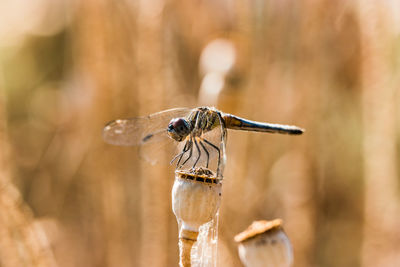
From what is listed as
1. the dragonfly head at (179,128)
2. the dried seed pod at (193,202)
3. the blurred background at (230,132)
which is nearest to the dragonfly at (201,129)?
the dragonfly head at (179,128)

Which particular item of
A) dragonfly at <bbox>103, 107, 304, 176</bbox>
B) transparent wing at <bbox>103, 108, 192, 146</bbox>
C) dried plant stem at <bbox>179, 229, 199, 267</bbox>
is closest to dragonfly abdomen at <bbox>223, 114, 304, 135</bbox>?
dragonfly at <bbox>103, 107, 304, 176</bbox>

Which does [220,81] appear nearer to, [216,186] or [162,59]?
[162,59]

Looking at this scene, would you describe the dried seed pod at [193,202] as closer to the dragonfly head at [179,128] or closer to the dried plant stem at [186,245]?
the dried plant stem at [186,245]

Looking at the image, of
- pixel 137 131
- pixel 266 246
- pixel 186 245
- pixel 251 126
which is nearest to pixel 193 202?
pixel 186 245

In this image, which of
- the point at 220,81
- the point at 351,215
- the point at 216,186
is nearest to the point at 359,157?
the point at 351,215

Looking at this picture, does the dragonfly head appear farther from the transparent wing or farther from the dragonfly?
the transparent wing

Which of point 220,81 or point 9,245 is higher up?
point 220,81
